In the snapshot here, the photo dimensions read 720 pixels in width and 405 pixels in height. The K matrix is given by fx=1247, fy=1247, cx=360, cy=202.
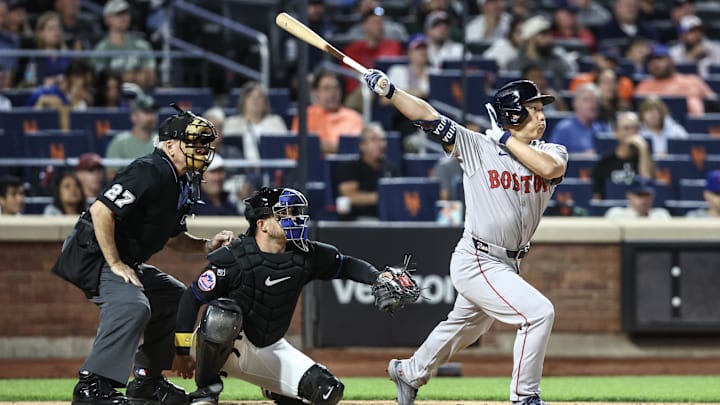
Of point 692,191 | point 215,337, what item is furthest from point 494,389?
point 692,191

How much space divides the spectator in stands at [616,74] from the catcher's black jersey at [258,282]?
278 inches

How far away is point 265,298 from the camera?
617cm

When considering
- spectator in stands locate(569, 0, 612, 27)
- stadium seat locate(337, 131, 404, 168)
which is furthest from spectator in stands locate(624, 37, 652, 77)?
stadium seat locate(337, 131, 404, 168)

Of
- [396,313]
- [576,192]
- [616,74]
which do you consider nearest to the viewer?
[396,313]

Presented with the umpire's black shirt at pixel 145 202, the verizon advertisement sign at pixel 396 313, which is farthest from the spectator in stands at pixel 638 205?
the umpire's black shirt at pixel 145 202

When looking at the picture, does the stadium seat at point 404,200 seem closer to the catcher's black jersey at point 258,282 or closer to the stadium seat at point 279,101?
the stadium seat at point 279,101

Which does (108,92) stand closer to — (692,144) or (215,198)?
(215,198)

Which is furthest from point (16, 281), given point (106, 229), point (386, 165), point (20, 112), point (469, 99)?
point (469, 99)

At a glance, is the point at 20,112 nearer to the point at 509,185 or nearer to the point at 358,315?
the point at 358,315

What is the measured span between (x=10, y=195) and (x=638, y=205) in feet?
17.1

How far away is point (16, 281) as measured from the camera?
379 inches

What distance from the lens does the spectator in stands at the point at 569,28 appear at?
14578 millimetres

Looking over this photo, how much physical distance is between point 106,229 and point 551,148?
7.44 feet

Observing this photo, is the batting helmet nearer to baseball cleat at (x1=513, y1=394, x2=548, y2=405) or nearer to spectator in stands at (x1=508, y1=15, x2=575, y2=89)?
baseball cleat at (x1=513, y1=394, x2=548, y2=405)
